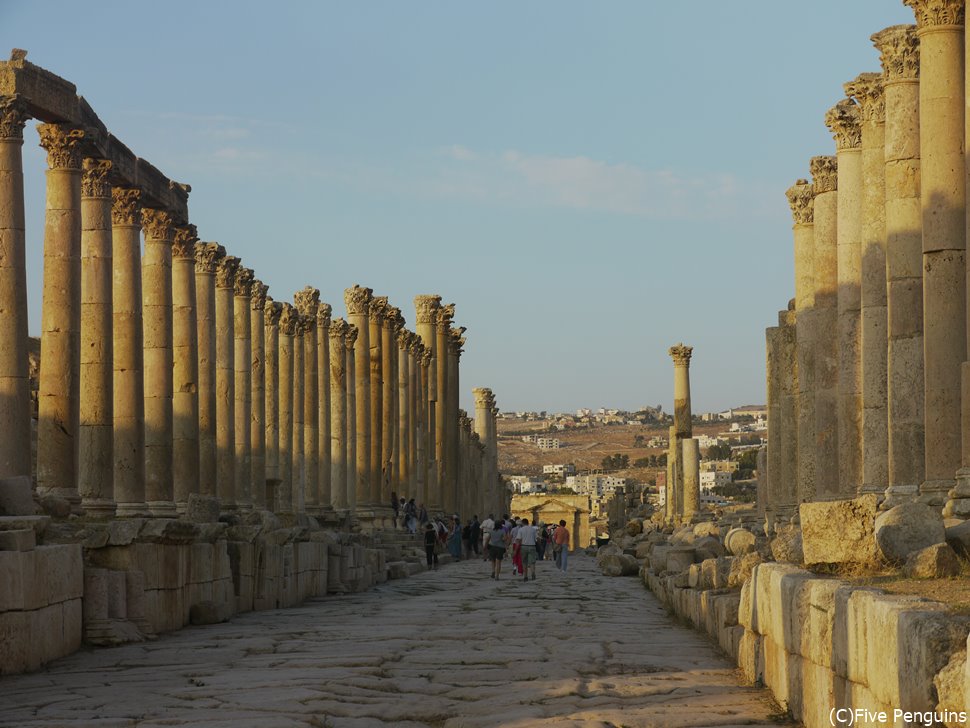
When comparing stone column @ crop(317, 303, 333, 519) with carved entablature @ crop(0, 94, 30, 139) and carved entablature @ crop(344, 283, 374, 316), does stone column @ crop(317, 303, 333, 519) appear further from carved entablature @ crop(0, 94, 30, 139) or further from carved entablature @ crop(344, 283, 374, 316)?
carved entablature @ crop(0, 94, 30, 139)

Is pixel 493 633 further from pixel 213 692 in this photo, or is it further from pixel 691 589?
pixel 213 692

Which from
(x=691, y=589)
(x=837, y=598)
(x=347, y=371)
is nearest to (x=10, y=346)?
(x=691, y=589)

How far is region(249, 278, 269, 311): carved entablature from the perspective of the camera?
3938 centimetres

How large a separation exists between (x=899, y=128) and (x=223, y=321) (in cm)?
1829

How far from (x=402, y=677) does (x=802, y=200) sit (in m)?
22.5

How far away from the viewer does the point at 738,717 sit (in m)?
9.80

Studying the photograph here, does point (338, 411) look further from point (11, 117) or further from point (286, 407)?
point (11, 117)

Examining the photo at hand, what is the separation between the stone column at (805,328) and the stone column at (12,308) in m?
14.4

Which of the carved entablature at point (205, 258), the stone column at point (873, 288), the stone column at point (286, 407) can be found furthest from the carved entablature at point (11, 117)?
the stone column at point (286, 407)

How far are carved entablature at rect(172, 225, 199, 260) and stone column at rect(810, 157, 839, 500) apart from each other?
1218cm

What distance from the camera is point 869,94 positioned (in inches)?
967

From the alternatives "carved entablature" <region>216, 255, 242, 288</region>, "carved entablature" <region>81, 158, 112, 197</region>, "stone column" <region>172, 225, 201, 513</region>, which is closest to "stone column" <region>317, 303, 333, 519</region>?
"carved entablature" <region>216, 255, 242, 288</region>

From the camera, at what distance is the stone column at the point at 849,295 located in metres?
26.3

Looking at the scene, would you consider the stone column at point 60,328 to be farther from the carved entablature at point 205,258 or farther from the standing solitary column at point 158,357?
the carved entablature at point 205,258
